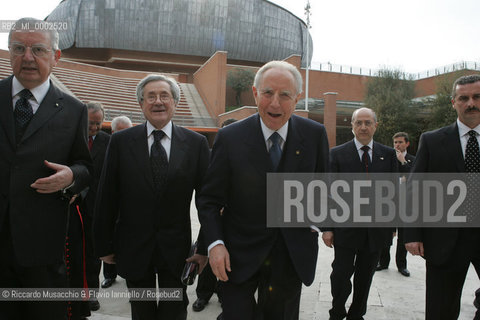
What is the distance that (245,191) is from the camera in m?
2.06

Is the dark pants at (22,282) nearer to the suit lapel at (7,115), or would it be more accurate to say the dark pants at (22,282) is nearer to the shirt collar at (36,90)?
the suit lapel at (7,115)

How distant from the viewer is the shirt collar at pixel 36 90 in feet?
6.88

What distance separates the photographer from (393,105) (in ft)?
85.9

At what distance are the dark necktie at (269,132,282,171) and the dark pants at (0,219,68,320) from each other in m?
1.51

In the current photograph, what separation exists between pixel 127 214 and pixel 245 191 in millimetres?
950

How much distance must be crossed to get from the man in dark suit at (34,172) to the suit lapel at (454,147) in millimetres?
2679

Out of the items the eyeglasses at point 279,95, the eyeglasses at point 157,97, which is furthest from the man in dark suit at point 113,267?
the eyeglasses at point 279,95

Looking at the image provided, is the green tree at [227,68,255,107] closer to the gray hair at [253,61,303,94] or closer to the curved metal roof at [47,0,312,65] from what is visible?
the curved metal roof at [47,0,312,65]

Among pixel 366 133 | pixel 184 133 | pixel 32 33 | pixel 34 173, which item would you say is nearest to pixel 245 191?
pixel 184 133

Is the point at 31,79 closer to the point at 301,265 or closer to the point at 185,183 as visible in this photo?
the point at 185,183

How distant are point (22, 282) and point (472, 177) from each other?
312cm

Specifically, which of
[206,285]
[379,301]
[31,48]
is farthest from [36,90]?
[379,301]

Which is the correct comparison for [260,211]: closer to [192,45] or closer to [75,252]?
[75,252]

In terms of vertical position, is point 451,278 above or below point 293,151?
below
